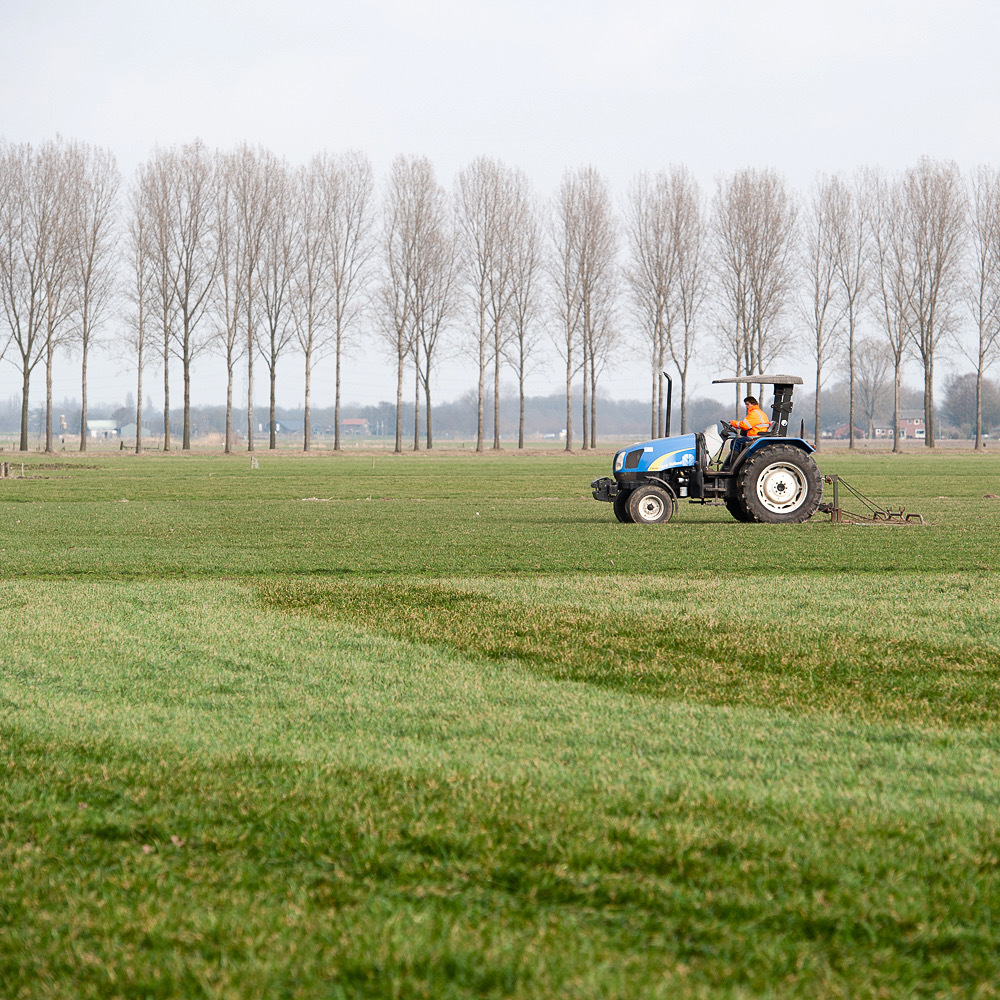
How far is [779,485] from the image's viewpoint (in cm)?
1550

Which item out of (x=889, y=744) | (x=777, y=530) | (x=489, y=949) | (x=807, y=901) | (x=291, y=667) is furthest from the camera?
(x=777, y=530)

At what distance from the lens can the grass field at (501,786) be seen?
2664 mm

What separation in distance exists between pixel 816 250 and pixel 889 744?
60.4 metres

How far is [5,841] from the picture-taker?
137 inches

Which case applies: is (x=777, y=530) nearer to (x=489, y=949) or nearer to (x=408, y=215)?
(x=489, y=949)

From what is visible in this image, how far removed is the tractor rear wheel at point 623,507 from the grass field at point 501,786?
5944 millimetres

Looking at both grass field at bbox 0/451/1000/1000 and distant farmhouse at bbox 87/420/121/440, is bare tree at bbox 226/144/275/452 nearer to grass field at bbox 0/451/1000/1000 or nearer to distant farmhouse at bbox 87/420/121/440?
grass field at bbox 0/451/1000/1000

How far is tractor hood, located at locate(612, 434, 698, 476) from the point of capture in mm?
15562

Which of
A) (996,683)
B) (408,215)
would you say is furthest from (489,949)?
(408,215)

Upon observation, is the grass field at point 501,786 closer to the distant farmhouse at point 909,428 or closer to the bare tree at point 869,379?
the bare tree at point 869,379

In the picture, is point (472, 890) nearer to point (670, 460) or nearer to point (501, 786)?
point (501, 786)

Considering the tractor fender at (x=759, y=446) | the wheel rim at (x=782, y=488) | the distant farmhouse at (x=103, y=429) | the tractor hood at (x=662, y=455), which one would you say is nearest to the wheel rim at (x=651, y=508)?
the tractor hood at (x=662, y=455)

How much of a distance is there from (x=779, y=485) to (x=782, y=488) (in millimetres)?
72

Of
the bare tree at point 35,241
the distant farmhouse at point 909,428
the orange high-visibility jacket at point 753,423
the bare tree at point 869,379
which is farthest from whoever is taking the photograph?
the distant farmhouse at point 909,428
